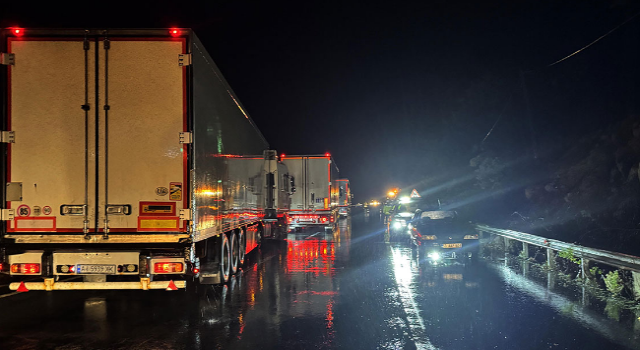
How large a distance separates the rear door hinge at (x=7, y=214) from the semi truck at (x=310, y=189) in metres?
16.4

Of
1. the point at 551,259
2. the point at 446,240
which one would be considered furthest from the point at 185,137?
the point at 551,259

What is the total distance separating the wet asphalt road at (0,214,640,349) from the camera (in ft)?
21.0

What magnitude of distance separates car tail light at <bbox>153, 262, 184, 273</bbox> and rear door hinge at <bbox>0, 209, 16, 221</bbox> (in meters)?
2.32

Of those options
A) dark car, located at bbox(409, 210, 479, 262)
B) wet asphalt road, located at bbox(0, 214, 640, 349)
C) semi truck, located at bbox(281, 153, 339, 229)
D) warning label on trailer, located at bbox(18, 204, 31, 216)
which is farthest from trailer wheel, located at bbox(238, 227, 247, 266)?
semi truck, located at bbox(281, 153, 339, 229)

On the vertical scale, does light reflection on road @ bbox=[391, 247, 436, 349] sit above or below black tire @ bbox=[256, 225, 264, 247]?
below

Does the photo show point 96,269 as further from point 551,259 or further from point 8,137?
point 551,259

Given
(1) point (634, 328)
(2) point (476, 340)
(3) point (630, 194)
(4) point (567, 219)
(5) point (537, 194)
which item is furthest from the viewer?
(5) point (537, 194)

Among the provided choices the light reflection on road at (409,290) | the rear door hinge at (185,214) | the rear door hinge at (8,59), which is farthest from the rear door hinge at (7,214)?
the light reflection on road at (409,290)

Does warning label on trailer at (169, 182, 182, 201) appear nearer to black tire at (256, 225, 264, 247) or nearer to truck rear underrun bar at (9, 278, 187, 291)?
truck rear underrun bar at (9, 278, 187, 291)

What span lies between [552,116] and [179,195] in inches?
807

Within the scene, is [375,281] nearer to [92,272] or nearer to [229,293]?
[229,293]

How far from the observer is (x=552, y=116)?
23.2 m

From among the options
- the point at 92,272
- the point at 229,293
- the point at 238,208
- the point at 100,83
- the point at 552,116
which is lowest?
the point at 229,293

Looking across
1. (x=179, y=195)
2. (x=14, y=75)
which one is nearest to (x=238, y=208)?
(x=179, y=195)
